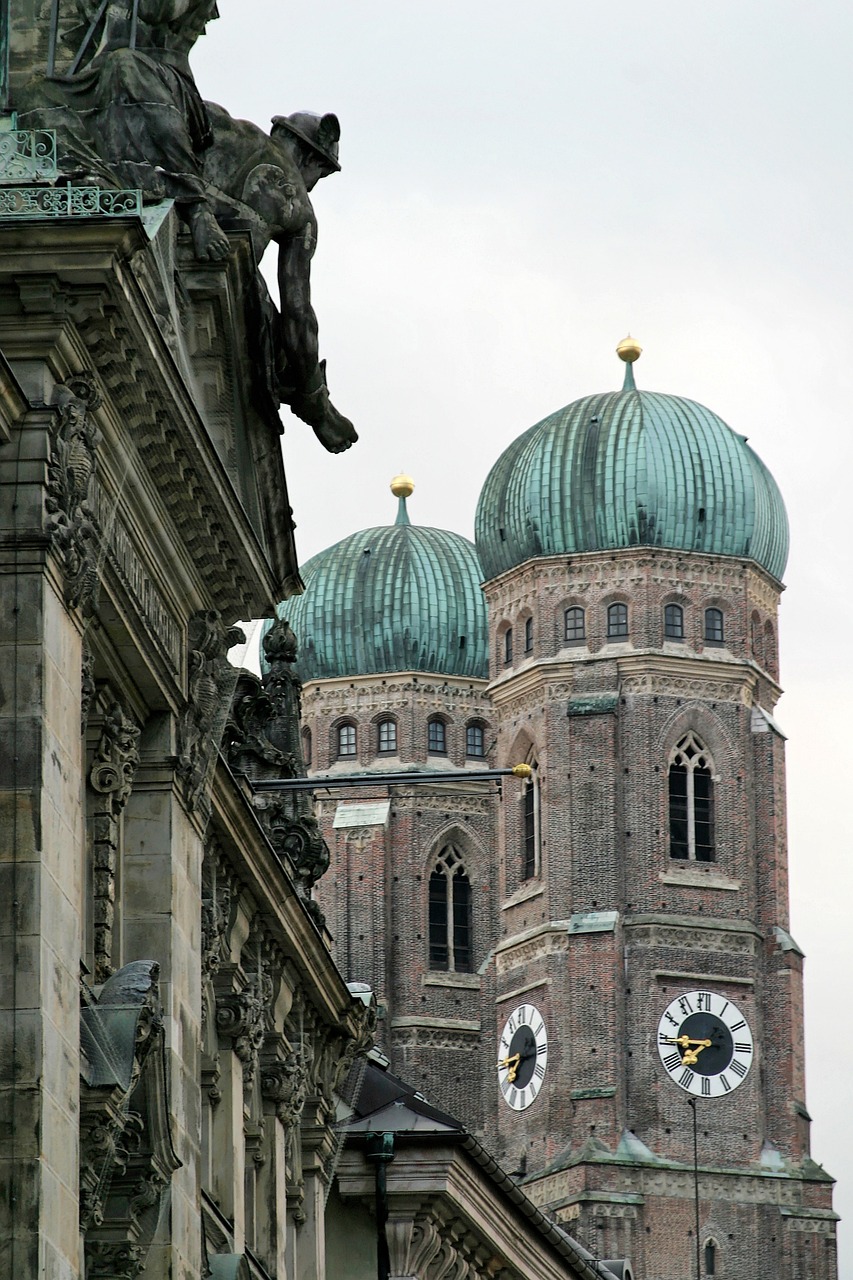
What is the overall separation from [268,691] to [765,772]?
91.8 m

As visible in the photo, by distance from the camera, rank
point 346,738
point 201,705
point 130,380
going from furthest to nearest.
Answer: point 346,738 < point 201,705 < point 130,380

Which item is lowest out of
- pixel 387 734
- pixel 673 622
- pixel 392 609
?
pixel 673 622

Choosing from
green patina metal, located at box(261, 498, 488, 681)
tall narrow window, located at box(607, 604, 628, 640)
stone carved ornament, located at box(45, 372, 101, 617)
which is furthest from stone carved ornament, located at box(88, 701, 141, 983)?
green patina metal, located at box(261, 498, 488, 681)

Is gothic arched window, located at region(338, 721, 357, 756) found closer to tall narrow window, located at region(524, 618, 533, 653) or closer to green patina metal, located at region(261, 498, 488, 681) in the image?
green patina metal, located at region(261, 498, 488, 681)

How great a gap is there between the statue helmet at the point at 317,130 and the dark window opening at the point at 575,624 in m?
103

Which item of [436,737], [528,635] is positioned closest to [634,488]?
[528,635]

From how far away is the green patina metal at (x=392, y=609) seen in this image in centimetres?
15025

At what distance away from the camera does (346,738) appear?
14912 centimetres

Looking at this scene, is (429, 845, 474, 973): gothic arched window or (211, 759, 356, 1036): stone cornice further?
(429, 845, 474, 973): gothic arched window

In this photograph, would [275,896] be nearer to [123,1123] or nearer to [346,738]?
[123,1123]

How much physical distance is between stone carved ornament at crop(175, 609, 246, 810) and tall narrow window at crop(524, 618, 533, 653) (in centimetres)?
10555

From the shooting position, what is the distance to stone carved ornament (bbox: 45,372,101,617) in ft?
78.3

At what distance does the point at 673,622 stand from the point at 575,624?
10.4 ft

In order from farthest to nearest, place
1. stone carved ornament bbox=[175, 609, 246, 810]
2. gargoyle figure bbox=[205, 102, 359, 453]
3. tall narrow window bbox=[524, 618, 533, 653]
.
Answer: tall narrow window bbox=[524, 618, 533, 653]
gargoyle figure bbox=[205, 102, 359, 453]
stone carved ornament bbox=[175, 609, 246, 810]
